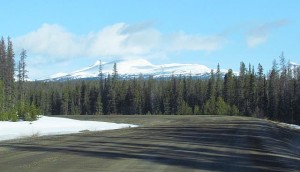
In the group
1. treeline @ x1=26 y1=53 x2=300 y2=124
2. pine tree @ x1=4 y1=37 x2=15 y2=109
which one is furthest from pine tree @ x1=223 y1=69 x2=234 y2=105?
pine tree @ x1=4 y1=37 x2=15 y2=109

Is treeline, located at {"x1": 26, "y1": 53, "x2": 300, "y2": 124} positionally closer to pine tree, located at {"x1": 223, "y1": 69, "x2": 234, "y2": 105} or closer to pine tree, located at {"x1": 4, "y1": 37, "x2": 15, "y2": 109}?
pine tree, located at {"x1": 223, "y1": 69, "x2": 234, "y2": 105}

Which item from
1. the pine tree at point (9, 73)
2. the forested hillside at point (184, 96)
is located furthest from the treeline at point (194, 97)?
the pine tree at point (9, 73)

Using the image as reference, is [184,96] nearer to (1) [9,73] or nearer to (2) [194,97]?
(2) [194,97]

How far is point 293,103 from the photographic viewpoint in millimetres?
102875

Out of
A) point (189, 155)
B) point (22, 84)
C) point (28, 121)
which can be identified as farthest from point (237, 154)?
point (22, 84)

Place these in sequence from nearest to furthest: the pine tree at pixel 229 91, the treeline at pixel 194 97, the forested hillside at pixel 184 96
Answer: the forested hillside at pixel 184 96
the treeline at pixel 194 97
the pine tree at pixel 229 91

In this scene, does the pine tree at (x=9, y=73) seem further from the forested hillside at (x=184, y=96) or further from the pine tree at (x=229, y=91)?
the pine tree at (x=229, y=91)

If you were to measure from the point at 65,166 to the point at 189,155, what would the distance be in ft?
16.3

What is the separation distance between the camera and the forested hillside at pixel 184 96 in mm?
102438

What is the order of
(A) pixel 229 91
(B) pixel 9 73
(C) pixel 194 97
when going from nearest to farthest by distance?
(B) pixel 9 73
(A) pixel 229 91
(C) pixel 194 97

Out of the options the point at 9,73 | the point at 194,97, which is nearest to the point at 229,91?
the point at 194,97

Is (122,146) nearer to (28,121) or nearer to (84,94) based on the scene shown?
(28,121)

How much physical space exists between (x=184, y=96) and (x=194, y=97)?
327 cm

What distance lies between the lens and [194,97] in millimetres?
136750
